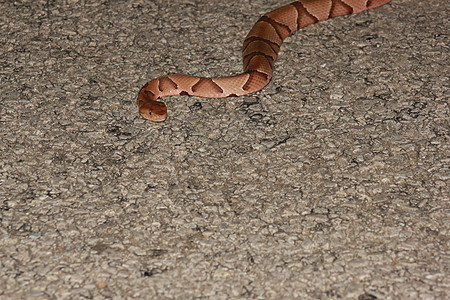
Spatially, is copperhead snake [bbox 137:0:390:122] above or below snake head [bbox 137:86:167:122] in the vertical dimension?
above

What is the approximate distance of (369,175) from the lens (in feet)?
14.9

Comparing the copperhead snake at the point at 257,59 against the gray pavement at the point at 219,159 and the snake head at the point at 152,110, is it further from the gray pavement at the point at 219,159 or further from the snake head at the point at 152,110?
the gray pavement at the point at 219,159

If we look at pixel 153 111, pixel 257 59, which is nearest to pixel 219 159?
pixel 153 111

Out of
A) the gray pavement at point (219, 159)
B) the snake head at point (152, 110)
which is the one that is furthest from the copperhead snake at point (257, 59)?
the gray pavement at point (219, 159)

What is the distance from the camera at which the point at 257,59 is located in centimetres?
562

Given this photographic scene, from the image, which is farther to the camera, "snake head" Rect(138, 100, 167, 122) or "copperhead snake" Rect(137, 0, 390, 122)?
"copperhead snake" Rect(137, 0, 390, 122)

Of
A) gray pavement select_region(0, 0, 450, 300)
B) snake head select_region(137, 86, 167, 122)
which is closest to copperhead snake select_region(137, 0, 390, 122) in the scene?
snake head select_region(137, 86, 167, 122)

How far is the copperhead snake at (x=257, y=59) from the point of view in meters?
5.34

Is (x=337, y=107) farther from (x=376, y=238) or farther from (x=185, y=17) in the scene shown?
(x=185, y=17)

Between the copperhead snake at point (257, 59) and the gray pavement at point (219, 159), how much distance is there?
0.10 metres

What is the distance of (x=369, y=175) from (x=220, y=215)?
48.0 inches

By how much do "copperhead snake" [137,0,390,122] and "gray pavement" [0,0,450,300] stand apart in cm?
10

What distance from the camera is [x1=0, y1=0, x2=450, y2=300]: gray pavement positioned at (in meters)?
3.75

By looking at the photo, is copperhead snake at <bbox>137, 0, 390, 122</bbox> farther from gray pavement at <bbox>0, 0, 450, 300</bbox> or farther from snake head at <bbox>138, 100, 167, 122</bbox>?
gray pavement at <bbox>0, 0, 450, 300</bbox>
